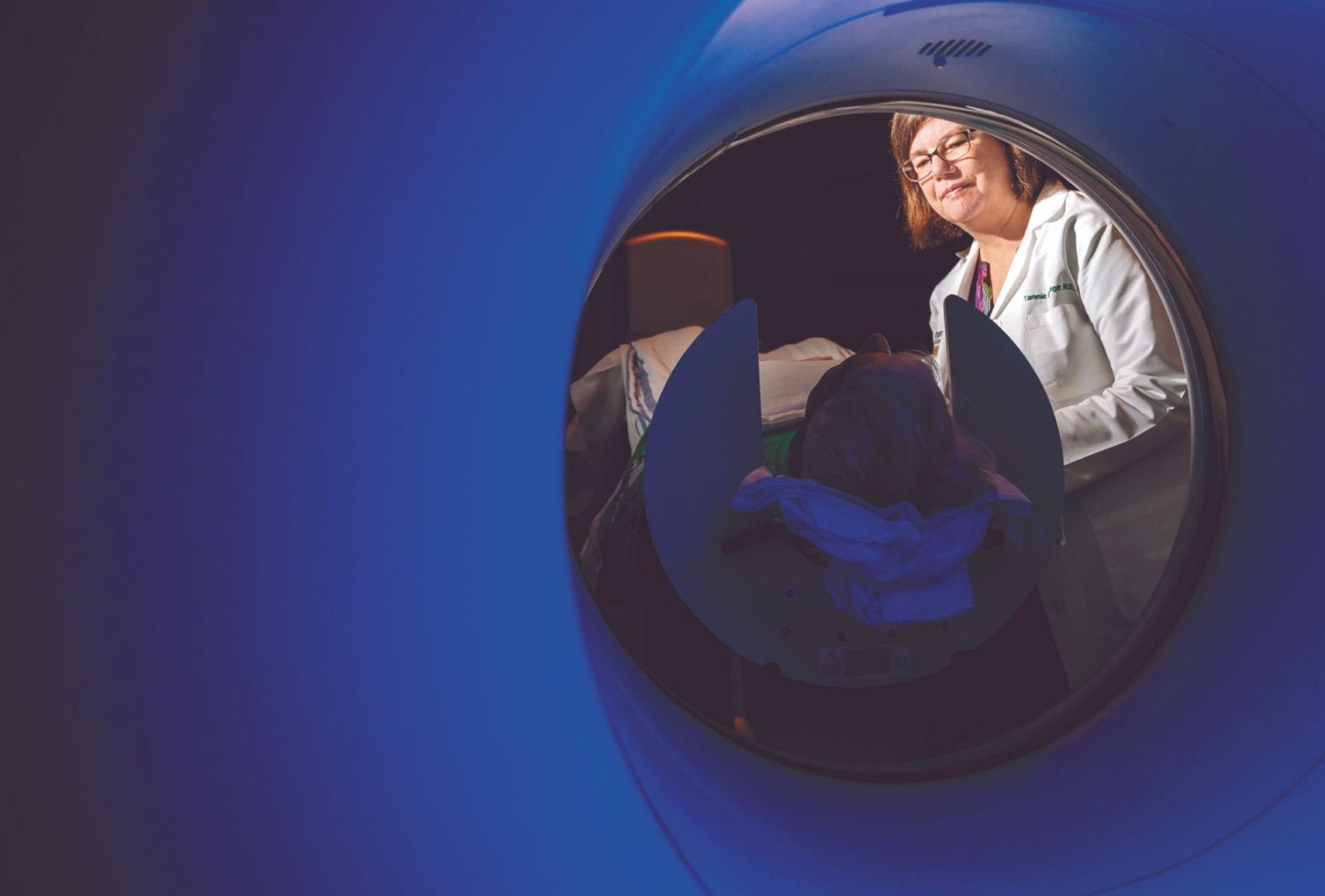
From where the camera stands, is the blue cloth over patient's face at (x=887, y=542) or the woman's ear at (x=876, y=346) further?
the woman's ear at (x=876, y=346)

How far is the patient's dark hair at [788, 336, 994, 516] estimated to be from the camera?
121 cm

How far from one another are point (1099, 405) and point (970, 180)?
48 centimetres

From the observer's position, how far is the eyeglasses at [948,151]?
5.54 ft

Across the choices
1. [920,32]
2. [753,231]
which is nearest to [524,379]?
[920,32]

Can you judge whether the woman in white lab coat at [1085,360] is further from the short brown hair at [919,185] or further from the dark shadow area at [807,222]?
the dark shadow area at [807,222]

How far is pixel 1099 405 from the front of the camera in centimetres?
160

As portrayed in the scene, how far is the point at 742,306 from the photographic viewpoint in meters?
1.22

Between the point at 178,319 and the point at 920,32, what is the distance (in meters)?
0.71

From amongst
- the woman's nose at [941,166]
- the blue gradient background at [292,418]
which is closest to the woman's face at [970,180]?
the woman's nose at [941,166]

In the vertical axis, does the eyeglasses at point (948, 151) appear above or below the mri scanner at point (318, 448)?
above

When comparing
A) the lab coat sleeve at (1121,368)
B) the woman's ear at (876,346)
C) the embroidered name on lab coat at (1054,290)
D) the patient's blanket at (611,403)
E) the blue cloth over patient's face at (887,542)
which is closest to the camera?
the blue cloth over patient's face at (887,542)

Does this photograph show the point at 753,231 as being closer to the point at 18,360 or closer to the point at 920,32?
the point at 920,32

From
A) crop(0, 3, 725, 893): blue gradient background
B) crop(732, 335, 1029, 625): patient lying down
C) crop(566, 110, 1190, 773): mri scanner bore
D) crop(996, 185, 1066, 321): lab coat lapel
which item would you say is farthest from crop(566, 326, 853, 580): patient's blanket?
crop(0, 3, 725, 893): blue gradient background

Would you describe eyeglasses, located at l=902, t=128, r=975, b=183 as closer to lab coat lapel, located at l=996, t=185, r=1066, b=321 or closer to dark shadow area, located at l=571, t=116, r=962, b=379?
lab coat lapel, located at l=996, t=185, r=1066, b=321
